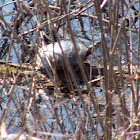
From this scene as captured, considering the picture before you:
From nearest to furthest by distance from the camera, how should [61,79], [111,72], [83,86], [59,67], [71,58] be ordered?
[111,72] → [83,86] → [61,79] → [59,67] → [71,58]

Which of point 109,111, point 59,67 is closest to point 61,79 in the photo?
point 59,67

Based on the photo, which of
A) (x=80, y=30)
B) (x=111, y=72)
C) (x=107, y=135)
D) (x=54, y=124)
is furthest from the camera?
(x=80, y=30)

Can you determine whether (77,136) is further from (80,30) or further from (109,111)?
(80,30)

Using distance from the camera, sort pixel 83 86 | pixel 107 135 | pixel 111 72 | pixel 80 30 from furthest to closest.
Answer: pixel 80 30 < pixel 83 86 < pixel 107 135 < pixel 111 72

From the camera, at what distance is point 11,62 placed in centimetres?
377

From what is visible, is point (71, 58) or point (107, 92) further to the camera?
point (71, 58)

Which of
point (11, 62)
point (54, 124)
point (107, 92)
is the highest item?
point (107, 92)

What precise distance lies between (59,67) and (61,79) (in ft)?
1.23

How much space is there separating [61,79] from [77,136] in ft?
7.73

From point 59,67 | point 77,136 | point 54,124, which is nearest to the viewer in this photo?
point 77,136

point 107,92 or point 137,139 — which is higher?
point 107,92

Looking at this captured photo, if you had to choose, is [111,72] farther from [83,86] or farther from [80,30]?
[80,30]

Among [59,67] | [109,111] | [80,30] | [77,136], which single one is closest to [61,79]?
[59,67]

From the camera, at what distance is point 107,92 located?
4.54 ft
